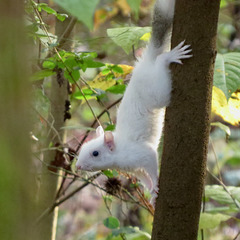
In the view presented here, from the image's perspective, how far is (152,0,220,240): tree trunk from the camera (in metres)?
1.27

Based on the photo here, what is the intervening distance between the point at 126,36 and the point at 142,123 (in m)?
0.34

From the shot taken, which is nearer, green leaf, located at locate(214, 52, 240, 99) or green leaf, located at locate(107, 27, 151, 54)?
green leaf, located at locate(214, 52, 240, 99)

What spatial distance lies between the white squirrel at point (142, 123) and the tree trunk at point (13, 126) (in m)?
1.09

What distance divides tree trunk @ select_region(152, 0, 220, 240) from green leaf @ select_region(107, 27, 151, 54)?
1.04ft

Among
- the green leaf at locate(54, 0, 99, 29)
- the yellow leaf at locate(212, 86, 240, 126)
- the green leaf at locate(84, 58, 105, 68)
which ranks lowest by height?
the yellow leaf at locate(212, 86, 240, 126)

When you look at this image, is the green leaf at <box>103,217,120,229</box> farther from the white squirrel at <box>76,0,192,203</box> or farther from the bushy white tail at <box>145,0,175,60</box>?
the bushy white tail at <box>145,0,175,60</box>

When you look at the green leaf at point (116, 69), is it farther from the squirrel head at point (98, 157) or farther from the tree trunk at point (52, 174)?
the tree trunk at point (52, 174)

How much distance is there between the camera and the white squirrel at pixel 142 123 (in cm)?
163

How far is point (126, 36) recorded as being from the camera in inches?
65.9

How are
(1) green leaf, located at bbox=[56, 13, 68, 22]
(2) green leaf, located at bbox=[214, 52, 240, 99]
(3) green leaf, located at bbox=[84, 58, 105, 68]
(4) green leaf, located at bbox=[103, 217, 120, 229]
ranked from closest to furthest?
(2) green leaf, located at bbox=[214, 52, 240, 99] → (1) green leaf, located at bbox=[56, 13, 68, 22] → (3) green leaf, located at bbox=[84, 58, 105, 68] → (4) green leaf, located at bbox=[103, 217, 120, 229]

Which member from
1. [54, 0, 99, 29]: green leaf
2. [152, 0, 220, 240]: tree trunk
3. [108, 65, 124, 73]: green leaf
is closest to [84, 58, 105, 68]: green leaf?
[108, 65, 124, 73]: green leaf

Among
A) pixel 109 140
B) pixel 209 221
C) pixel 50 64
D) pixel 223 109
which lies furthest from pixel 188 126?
pixel 50 64

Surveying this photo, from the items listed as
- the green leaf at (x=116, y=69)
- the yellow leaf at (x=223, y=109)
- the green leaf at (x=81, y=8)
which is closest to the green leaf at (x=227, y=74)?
the yellow leaf at (x=223, y=109)

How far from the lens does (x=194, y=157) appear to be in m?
1.33
